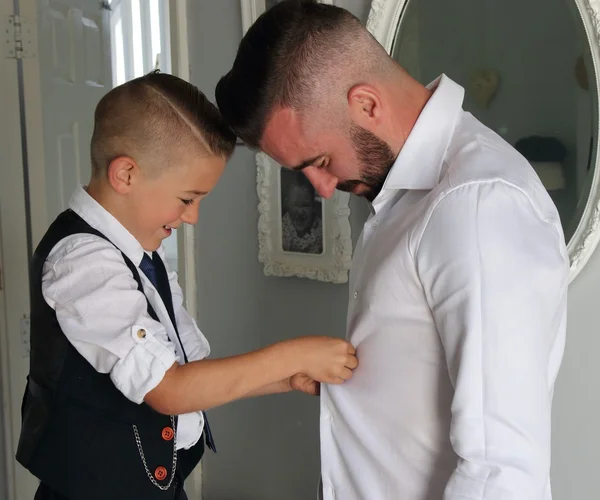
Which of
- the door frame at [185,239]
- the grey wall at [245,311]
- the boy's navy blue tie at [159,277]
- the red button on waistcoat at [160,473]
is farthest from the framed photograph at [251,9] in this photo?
the red button on waistcoat at [160,473]

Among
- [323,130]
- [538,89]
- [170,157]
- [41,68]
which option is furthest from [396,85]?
[41,68]

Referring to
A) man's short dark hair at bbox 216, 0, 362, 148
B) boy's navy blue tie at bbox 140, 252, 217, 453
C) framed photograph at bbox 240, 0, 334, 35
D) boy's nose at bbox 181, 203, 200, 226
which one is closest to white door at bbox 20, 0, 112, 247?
framed photograph at bbox 240, 0, 334, 35

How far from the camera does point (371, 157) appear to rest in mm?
954

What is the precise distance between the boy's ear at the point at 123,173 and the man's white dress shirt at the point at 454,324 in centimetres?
42

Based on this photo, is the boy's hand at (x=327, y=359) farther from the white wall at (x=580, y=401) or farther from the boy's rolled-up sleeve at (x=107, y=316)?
the white wall at (x=580, y=401)

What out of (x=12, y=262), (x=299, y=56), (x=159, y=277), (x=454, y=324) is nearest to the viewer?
(x=454, y=324)

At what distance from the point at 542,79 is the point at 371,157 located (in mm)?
609

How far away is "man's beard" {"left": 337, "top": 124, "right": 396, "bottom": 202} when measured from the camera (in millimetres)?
931

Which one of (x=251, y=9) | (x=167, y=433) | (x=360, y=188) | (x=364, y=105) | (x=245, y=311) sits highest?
(x=251, y=9)

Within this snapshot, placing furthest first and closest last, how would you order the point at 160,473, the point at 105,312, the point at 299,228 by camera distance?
the point at 299,228, the point at 160,473, the point at 105,312

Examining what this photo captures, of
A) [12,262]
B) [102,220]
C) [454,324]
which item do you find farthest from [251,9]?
[454,324]

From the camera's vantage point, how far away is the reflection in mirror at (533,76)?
133cm

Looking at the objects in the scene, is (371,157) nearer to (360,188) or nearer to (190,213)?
(360,188)

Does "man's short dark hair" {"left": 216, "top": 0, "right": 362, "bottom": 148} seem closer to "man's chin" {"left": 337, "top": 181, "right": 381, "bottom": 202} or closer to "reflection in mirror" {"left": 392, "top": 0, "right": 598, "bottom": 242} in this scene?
"man's chin" {"left": 337, "top": 181, "right": 381, "bottom": 202}
